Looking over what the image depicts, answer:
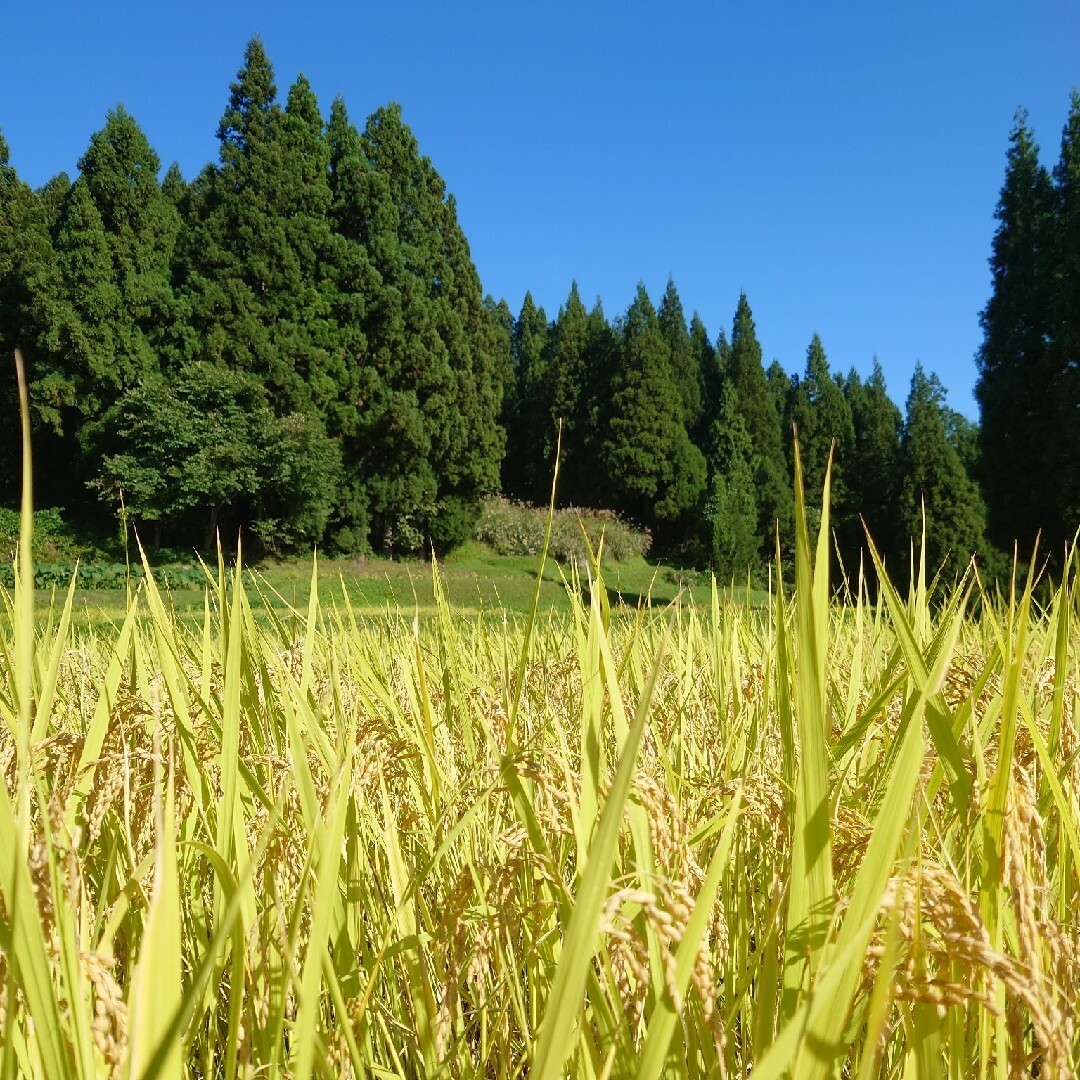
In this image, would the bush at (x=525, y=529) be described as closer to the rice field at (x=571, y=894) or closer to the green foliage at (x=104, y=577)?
the green foliage at (x=104, y=577)

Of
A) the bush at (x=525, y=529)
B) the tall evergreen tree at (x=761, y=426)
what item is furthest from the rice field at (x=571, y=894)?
the tall evergreen tree at (x=761, y=426)

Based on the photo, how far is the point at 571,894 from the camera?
29.6 inches

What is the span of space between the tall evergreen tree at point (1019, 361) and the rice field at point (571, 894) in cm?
1375

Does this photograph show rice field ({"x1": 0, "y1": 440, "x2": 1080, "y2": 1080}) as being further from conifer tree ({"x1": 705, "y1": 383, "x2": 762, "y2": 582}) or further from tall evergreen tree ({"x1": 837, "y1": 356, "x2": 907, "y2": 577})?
conifer tree ({"x1": 705, "y1": 383, "x2": 762, "y2": 582})

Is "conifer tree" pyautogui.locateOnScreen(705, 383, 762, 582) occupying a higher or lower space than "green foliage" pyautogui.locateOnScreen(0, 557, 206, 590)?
higher

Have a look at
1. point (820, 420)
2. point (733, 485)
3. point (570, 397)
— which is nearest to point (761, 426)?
point (820, 420)

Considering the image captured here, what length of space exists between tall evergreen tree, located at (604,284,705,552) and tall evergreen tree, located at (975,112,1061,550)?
1262cm

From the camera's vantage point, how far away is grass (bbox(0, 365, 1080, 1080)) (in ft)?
1.29

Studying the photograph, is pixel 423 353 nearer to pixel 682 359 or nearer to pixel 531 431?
pixel 531 431

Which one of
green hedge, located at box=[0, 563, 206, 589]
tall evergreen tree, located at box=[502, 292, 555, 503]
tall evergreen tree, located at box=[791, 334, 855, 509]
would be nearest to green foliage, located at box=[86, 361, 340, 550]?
green hedge, located at box=[0, 563, 206, 589]

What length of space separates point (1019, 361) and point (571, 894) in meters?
15.5

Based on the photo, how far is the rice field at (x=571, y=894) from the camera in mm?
392

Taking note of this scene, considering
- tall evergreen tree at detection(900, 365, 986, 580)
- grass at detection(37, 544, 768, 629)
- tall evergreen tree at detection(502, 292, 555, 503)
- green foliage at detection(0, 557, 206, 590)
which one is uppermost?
tall evergreen tree at detection(502, 292, 555, 503)

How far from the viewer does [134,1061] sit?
364 mm
